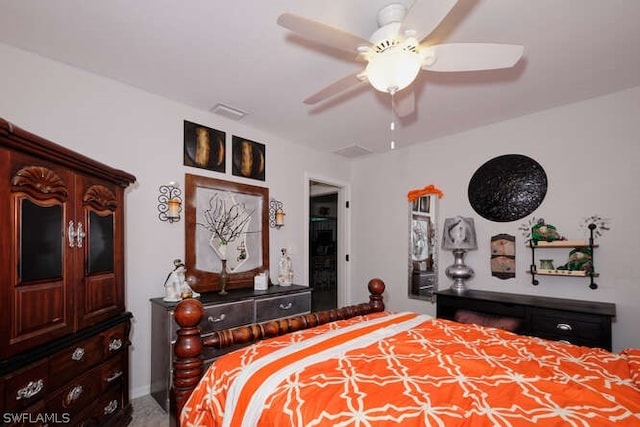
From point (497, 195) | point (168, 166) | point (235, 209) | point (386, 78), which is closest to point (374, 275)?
point (497, 195)

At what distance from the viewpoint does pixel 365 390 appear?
1.02 m

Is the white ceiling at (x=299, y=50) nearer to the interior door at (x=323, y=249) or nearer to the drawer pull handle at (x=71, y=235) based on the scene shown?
the drawer pull handle at (x=71, y=235)

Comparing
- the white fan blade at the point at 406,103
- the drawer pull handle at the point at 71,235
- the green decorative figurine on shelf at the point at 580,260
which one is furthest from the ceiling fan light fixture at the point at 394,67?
the green decorative figurine on shelf at the point at 580,260

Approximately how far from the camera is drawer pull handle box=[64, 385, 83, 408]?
162 cm

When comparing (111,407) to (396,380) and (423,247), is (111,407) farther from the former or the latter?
(423,247)

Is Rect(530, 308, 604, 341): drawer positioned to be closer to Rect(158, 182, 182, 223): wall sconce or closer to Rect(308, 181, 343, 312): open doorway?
Rect(158, 182, 182, 223): wall sconce

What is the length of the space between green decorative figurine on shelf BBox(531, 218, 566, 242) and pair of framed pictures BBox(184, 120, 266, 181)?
275 centimetres

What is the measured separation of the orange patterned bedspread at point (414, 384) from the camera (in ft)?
2.97

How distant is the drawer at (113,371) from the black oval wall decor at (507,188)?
3425 mm

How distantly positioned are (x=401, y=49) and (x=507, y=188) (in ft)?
7.50

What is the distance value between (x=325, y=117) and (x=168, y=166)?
154 cm

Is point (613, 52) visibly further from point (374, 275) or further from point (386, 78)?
point (374, 275)

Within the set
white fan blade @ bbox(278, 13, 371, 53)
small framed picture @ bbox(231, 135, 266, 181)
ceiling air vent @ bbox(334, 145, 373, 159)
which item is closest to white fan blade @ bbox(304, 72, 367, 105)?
white fan blade @ bbox(278, 13, 371, 53)

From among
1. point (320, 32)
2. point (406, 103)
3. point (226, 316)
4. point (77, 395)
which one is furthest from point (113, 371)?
point (406, 103)
